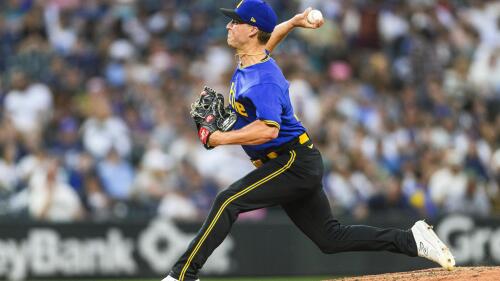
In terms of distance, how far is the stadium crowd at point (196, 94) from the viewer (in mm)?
13406

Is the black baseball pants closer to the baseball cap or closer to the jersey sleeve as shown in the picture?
the jersey sleeve

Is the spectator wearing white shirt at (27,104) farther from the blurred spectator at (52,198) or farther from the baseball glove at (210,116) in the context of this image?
the baseball glove at (210,116)

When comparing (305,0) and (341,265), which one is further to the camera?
(305,0)

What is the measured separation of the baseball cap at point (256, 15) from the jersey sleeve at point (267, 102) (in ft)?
1.69

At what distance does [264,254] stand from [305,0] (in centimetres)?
501

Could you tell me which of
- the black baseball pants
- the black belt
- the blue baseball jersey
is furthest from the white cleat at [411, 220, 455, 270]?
the blue baseball jersey

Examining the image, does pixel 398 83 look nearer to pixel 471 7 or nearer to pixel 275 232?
pixel 471 7

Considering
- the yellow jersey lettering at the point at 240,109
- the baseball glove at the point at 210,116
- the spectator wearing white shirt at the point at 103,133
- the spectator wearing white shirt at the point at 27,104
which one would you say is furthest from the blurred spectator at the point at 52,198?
the yellow jersey lettering at the point at 240,109

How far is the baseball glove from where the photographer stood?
7.14 metres

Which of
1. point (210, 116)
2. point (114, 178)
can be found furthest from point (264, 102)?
point (114, 178)

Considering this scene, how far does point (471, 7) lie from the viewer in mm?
18078

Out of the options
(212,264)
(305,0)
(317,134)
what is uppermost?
(305,0)

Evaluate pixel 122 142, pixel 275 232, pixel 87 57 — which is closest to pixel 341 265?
pixel 275 232

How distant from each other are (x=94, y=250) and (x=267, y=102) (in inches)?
267
